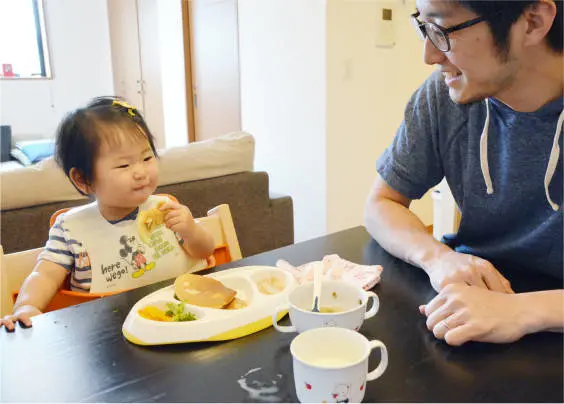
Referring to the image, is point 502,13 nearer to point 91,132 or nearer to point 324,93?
point 91,132

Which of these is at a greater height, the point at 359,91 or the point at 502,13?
the point at 502,13

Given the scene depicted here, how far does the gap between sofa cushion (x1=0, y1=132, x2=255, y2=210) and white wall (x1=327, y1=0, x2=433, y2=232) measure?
3.52ft

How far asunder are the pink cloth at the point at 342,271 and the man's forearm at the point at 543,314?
0.85 feet

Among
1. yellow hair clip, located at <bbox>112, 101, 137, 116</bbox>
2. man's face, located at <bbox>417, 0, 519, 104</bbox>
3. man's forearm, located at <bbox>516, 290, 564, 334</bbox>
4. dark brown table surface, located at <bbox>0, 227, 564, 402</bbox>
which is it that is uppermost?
man's face, located at <bbox>417, 0, 519, 104</bbox>

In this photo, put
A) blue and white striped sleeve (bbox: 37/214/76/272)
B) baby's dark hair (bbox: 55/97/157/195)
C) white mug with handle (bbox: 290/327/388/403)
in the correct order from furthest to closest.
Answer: baby's dark hair (bbox: 55/97/157/195), blue and white striped sleeve (bbox: 37/214/76/272), white mug with handle (bbox: 290/327/388/403)

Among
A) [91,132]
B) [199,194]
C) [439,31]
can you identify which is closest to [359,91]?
[199,194]

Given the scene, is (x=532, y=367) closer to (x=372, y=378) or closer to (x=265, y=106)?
(x=372, y=378)

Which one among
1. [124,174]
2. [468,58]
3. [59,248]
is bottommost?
[59,248]

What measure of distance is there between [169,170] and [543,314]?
1.59m

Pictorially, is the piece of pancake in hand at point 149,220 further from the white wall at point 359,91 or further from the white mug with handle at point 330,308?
the white wall at point 359,91

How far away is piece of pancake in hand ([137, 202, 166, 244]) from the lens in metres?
1.27

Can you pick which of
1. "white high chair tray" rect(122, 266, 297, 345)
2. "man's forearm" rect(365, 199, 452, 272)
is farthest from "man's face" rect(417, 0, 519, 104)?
"white high chair tray" rect(122, 266, 297, 345)

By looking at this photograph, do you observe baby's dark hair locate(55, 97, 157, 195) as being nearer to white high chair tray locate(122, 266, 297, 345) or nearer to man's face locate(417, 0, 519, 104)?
white high chair tray locate(122, 266, 297, 345)

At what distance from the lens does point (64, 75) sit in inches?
228
